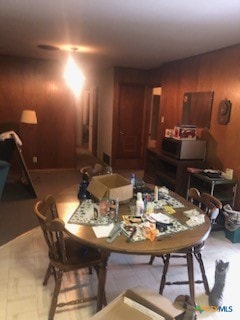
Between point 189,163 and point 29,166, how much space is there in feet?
12.1

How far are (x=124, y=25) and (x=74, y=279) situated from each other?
2541 millimetres

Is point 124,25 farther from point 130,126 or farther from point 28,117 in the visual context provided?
point 130,126

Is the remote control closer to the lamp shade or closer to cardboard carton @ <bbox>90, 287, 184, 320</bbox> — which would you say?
cardboard carton @ <bbox>90, 287, 184, 320</bbox>

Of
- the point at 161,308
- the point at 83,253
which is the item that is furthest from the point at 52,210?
the point at 161,308

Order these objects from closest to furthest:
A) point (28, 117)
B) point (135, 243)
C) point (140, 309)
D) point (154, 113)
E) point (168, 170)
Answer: point (140, 309), point (135, 243), point (168, 170), point (28, 117), point (154, 113)

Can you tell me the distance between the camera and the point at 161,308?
1.25 m

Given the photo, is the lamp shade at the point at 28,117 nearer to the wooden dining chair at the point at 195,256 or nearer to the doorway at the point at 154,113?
the doorway at the point at 154,113

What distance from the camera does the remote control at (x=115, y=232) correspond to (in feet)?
5.74

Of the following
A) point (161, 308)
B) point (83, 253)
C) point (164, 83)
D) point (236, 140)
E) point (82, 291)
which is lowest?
point (82, 291)

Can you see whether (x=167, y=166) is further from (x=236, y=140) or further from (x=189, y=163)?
(x=236, y=140)

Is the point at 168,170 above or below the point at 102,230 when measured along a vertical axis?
below

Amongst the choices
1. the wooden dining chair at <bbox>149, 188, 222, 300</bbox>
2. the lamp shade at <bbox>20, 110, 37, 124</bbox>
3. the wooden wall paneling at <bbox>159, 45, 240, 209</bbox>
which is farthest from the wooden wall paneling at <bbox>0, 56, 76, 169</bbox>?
the wooden dining chair at <bbox>149, 188, 222, 300</bbox>

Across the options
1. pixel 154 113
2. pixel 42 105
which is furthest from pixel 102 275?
pixel 154 113

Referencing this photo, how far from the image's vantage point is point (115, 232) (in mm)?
1828
